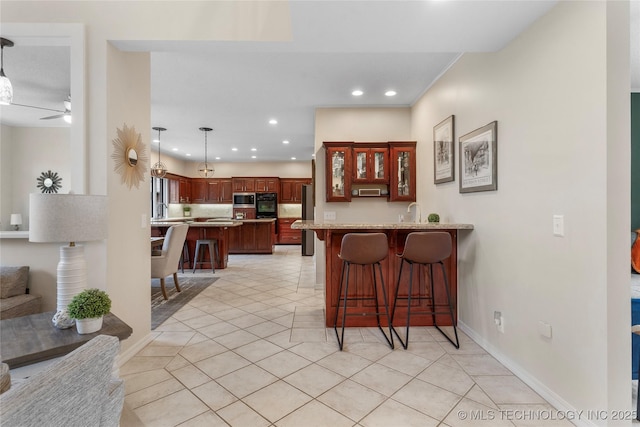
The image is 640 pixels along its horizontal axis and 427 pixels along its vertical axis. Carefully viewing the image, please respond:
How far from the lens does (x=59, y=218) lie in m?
1.56

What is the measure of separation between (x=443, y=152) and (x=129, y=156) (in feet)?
10.1

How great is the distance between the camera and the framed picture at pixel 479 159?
2361 millimetres

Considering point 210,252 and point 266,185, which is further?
point 266,185

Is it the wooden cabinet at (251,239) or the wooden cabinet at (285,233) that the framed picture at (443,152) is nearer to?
the wooden cabinet at (251,239)

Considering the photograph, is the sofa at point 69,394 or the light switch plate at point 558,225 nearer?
the sofa at point 69,394

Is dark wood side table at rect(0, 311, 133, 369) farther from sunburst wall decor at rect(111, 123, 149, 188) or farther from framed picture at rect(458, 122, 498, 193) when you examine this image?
framed picture at rect(458, 122, 498, 193)

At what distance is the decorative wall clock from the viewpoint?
5570 millimetres

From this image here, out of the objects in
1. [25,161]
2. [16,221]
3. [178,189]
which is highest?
[25,161]

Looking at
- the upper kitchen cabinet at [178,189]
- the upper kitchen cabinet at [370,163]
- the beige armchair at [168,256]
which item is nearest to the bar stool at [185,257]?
the beige armchair at [168,256]

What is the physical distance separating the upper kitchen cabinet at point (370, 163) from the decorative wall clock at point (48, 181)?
5768mm

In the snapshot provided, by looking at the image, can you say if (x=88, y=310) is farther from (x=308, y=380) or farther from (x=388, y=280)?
(x=388, y=280)

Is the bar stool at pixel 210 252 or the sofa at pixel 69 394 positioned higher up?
the sofa at pixel 69 394

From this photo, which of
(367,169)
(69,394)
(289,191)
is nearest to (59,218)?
(69,394)

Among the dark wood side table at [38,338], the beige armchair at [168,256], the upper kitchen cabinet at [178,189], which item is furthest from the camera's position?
the upper kitchen cabinet at [178,189]
